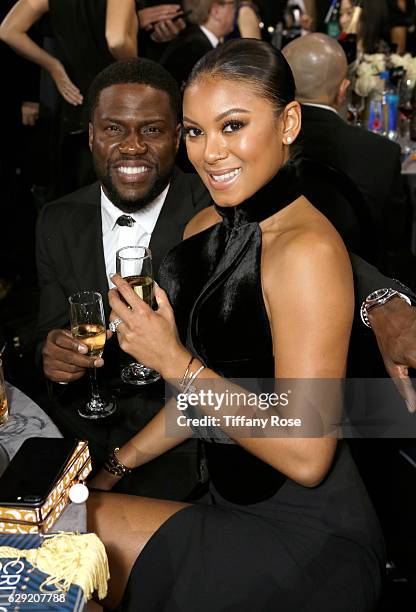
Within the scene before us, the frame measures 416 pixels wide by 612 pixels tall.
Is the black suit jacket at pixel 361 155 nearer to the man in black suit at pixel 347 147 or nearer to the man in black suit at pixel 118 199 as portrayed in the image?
the man in black suit at pixel 347 147

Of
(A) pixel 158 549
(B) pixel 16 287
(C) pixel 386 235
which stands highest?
(A) pixel 158 549

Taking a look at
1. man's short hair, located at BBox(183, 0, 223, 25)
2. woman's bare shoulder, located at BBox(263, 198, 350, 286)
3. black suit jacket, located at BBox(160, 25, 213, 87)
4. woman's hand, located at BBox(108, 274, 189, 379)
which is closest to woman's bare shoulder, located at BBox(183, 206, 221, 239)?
woman's bare shoulder, located at BBox(263, 198, 350, 286)

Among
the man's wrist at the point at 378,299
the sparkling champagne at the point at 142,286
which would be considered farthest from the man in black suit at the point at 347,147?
the sparkling champagne at the point at 142,286

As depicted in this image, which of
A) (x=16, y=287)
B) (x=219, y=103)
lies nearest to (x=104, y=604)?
(x=219, y=103)

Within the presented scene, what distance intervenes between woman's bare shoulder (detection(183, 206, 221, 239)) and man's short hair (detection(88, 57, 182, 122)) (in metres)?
0.52

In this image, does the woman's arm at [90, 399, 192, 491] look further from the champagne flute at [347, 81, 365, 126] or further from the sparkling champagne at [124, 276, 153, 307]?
the champagne flute at [347, 81, 365, 126]

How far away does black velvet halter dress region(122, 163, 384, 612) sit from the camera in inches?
50.9

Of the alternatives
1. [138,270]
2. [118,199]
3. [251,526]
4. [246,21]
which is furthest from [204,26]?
[251,526]

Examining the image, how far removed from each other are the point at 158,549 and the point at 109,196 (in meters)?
1.13

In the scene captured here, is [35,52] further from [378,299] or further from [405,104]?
[378,299]

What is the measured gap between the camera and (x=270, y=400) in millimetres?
1290

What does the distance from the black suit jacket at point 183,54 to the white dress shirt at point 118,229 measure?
69.3 inches

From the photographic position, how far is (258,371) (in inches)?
54.2

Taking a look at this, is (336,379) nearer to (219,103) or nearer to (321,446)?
(321,446)
